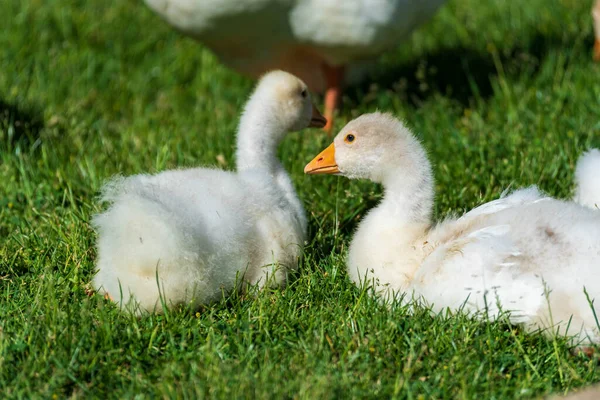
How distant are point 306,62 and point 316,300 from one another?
10.4ft

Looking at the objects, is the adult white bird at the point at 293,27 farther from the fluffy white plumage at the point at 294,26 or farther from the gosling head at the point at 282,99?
the gosling head at the point at 282,99

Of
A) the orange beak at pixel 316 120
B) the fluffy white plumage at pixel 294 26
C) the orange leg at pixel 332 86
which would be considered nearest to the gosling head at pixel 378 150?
the orange beak at pixel 316 120

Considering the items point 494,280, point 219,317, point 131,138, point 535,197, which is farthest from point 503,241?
point 131,138

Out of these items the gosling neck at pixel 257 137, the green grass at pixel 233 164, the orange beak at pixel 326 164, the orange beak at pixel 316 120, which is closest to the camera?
the green grass at pixel 233 164

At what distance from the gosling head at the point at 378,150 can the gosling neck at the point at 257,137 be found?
399mm

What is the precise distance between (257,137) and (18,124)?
2050 mm

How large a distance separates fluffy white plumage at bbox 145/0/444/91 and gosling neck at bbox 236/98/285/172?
1617 mm

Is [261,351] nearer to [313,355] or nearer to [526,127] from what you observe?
[313,355]

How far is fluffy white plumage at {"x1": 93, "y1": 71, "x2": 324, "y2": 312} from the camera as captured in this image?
352 centimetres

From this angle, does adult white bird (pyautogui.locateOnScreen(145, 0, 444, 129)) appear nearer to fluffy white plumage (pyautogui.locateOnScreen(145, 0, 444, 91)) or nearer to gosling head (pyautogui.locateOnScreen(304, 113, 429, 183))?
fluffy white plumage (pyautogui.locateOnScreen(145, 0, 444, 91))

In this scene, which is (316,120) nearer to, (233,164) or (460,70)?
(233,164)

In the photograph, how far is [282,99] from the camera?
4461mm

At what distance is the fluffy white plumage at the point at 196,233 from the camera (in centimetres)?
352

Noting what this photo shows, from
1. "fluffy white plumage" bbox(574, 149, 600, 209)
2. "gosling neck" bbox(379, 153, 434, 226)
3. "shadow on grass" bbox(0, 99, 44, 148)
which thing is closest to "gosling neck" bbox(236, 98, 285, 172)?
"gosling neck" bbox(379, 153, 434, 226)
